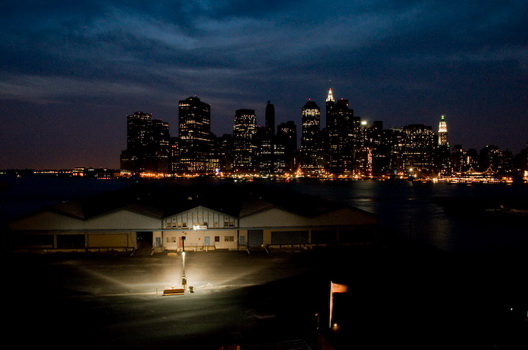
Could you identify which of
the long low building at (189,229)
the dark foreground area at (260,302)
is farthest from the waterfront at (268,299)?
the long low building at (189,229)

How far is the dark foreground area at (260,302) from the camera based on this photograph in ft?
61.2

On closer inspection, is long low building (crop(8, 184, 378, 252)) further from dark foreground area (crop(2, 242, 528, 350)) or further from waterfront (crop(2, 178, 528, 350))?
dark foreground area (crop(2, 242, 528, 350))

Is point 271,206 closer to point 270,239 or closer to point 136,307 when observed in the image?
point 270,239

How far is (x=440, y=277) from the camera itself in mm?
30078

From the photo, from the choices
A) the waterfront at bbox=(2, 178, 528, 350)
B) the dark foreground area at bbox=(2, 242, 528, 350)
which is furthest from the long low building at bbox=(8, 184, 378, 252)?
the dark foreground area at bbox=(2, 242, 528, 350)

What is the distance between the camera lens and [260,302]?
23.4 metres

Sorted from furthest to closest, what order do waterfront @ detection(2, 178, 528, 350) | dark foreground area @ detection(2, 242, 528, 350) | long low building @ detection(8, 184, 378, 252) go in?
long low building @ detection(8, 184, 378, 252)
waterfront @ detection(2, 178, 528, 350)
dark foreground area @ detection(2, 242, 528, 350)

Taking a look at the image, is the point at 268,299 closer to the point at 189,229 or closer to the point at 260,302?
the point at 260,302

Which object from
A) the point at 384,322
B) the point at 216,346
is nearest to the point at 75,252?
the point at 216,346

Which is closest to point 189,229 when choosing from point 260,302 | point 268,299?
point 268,299

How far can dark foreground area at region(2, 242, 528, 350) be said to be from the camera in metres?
18.6

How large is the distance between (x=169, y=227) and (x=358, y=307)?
20680 millimetres

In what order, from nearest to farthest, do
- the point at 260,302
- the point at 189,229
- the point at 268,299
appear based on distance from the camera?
1. the point at 260,302
2. the point at 268,299
3. the point at 189,229

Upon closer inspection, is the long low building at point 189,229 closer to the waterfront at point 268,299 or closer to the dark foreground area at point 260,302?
the waterfront at point 268,299
